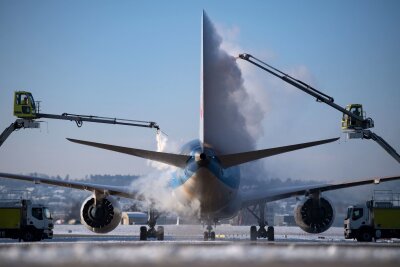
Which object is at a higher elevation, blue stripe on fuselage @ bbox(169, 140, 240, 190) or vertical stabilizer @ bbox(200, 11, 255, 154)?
Result: vertical stabilizer @ bbox(200, 11, 255, 154)

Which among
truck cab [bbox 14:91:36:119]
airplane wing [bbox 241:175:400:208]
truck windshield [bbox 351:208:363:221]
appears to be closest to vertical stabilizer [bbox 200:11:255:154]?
airplane wing [bbox 241:175:400:208]

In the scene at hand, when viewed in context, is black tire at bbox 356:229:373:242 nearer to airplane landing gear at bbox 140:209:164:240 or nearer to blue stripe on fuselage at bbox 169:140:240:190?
blue stripe on fuselage at bbox 169:140:240:190

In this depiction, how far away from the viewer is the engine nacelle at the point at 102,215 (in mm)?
52719

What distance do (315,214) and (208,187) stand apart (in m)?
14.7

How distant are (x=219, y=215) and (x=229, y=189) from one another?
5572 millimetres

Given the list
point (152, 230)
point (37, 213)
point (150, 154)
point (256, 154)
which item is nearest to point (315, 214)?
point (152, 230)

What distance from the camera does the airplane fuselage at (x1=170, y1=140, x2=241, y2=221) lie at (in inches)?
1560

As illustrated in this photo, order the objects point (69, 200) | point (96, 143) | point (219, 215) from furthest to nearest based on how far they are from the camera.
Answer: point (69, 200) → point (219, 215) → point (96, 143)

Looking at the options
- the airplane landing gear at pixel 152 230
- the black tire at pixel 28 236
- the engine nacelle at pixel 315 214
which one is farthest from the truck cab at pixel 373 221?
the black tire at pixel 28 236

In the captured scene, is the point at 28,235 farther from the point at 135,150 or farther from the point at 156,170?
the point at 135,150

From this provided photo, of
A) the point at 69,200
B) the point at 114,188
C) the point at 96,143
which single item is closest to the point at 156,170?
the point at 114,188

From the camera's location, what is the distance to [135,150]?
119ft

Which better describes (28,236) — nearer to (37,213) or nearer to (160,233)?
(37,213)

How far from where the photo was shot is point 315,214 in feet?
172
